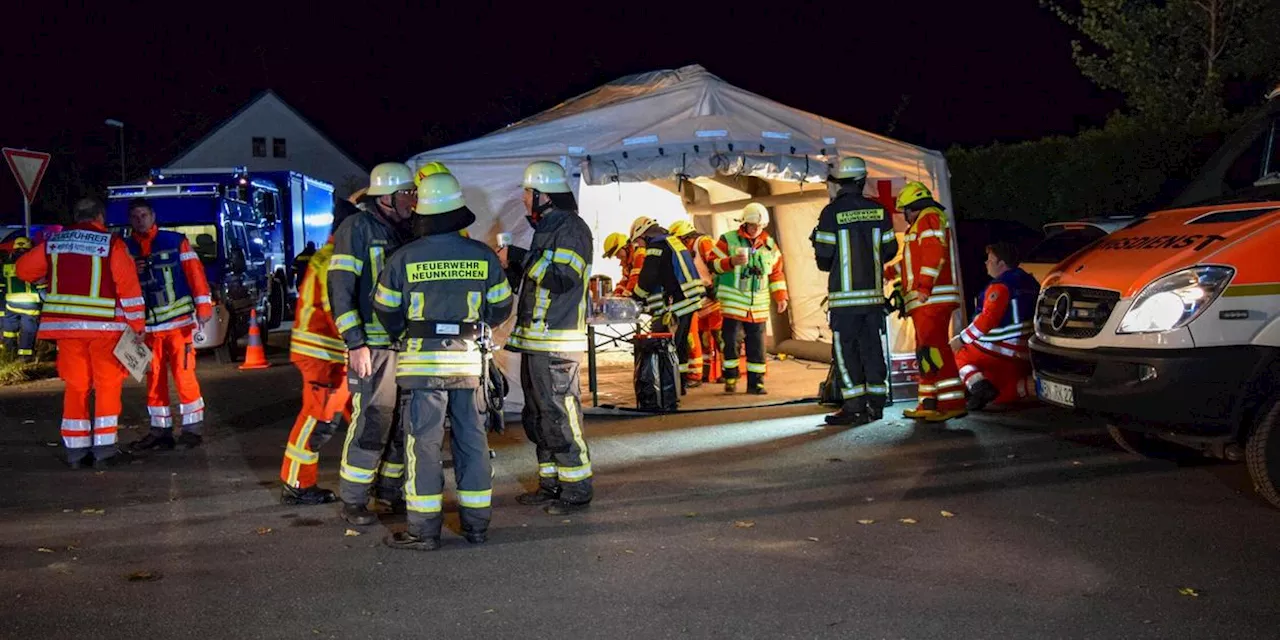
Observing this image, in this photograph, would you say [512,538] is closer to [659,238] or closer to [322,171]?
[659,238]

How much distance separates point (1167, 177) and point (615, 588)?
10649mm

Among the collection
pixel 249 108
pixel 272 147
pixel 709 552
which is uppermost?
pixel 249 108

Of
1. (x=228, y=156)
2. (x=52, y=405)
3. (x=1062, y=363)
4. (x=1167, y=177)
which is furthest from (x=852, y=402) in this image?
(x=228, y=156)

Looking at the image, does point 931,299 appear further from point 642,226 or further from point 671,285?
point 642,226

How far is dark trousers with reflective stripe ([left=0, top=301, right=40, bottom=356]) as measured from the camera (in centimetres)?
1405

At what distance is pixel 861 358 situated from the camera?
9.77 m

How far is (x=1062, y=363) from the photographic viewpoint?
297 inches

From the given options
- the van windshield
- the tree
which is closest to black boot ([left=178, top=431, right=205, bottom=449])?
the van windshield

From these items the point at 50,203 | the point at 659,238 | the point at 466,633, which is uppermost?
the point at 50,203

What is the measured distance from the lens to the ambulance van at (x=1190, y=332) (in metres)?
6.53

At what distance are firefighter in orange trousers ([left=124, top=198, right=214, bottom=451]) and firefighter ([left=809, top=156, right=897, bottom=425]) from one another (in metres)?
4.86

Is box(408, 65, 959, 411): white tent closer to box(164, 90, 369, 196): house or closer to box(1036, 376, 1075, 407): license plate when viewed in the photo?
box(1036, 376, 1075, 407): license plate

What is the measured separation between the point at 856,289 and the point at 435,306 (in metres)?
4.46

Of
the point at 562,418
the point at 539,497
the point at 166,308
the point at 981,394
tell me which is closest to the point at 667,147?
the point at 981,394
